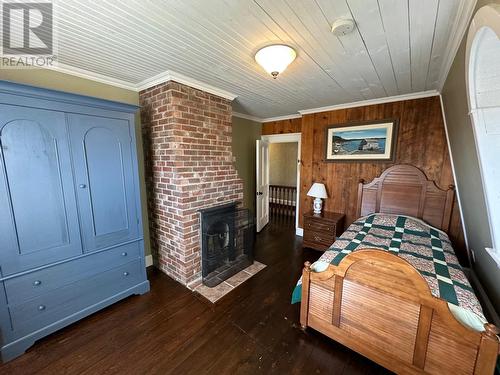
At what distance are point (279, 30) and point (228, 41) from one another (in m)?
0.41

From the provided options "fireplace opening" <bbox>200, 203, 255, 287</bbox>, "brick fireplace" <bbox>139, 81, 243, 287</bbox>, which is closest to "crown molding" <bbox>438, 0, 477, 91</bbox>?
"brick fireplace" <bbox>139, 81, 243, 287</bbox>

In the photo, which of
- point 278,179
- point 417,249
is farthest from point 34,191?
point 278,179

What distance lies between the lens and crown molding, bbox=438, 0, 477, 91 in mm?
1221

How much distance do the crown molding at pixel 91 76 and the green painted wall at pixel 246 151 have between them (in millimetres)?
1912

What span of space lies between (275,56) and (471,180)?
6.83 ft

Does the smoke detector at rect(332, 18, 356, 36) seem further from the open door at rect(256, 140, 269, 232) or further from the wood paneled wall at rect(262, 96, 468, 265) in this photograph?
the open door at rect(256, 140, 269, 232)

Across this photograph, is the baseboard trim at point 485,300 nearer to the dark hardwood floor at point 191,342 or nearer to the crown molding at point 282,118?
the dark hardwood floor at point 191,342

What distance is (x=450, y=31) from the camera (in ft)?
4.93

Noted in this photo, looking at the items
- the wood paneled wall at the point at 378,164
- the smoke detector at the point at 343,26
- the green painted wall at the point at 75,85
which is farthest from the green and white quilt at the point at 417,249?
the green painted wall at the point at 75,85

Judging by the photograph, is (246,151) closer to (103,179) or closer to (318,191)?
(318,191)

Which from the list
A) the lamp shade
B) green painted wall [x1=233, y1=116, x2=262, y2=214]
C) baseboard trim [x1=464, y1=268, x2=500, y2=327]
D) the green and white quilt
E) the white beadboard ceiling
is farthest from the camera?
green painted wall [x1=233, y1=116, x2=262, y2=214]

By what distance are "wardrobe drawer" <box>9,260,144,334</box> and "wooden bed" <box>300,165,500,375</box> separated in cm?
187

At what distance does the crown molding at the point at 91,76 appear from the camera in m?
2.06

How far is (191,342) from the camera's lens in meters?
1.76
